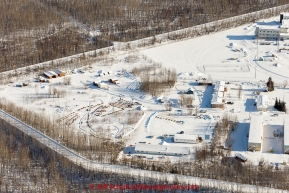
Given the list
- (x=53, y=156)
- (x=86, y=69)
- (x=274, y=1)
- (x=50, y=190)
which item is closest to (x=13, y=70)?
(x=86, y=69)

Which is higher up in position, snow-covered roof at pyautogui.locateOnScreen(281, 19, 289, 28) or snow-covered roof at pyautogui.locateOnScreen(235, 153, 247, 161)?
snow-covered roof at pyautogui.locateOnScreen(281, 19, 289, 28)

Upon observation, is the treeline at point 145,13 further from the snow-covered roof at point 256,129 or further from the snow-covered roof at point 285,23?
the snow-covered roof at point 256,129

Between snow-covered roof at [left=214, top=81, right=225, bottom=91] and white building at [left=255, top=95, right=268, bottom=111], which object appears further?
snow-covered roof at [left=214, top=81, right=225, bottom=91]

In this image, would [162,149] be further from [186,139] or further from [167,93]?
[167,93]

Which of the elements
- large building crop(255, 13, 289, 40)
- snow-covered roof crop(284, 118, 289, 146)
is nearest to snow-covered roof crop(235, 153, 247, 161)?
snow-covered roof crop(284, 118, 289, 146)

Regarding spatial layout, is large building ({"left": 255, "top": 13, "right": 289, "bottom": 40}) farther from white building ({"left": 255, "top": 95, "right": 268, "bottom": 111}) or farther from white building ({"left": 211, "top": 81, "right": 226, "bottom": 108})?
white building ({"left": 255, "top": 95, "right": 268, "bottom": 111})

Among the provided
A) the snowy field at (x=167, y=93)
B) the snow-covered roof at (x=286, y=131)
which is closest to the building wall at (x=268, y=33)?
the snowy field at (x=167, y=93)

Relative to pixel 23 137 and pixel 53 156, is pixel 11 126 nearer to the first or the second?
pixel 23 137
